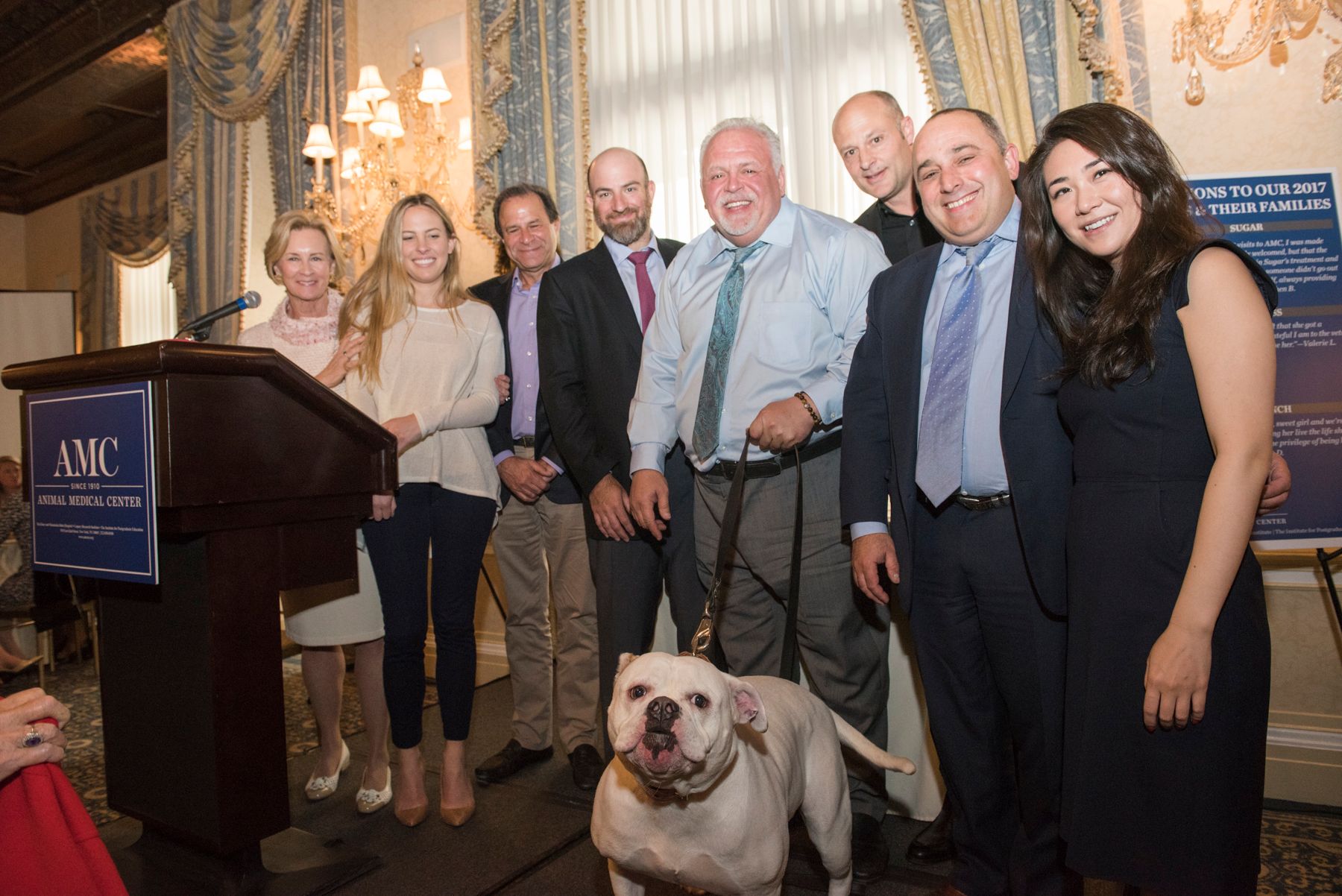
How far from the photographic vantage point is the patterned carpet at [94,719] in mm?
3240

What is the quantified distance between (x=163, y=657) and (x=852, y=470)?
1597 mm

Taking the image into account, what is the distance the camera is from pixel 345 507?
87.5 inches

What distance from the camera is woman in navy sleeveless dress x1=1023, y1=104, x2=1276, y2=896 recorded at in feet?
4.38

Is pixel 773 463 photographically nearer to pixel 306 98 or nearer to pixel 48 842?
pixel 48 842

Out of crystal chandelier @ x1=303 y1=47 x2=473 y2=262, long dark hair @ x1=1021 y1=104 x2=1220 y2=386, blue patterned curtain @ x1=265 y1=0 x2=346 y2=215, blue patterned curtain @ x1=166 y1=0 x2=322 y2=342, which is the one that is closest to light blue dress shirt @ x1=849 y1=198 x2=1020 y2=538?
long dark hair @ x1=1021 y1=104 x2=1220 y2=386

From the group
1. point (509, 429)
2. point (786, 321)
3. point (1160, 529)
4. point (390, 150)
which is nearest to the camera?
point (1160, 529)

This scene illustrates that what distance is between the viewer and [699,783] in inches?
59.8

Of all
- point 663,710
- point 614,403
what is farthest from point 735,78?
point 663,710

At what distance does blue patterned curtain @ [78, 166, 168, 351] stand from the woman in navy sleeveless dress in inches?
374

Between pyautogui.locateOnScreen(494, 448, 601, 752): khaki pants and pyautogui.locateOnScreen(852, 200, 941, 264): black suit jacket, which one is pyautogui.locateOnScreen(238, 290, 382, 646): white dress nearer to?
pyautogui.locateOnScreen(494, 448, 601, 752): khaki pants

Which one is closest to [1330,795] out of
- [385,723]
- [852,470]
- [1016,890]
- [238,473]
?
[1016,890]

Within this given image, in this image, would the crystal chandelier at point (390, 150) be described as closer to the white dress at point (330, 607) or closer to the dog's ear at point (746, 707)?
the white dress at point (330, 607)

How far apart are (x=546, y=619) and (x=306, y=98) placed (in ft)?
12.6

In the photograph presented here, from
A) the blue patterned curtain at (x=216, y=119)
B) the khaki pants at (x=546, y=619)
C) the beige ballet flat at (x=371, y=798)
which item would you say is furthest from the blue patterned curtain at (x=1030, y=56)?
the blue patterned curtain at (x=216, y=119)
